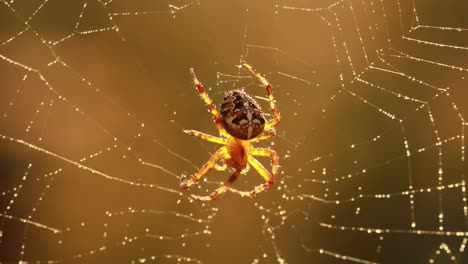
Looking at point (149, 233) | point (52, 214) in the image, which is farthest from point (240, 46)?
point (52, 214)

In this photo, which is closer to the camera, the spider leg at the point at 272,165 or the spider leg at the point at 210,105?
the spider leg at the point at 210,105

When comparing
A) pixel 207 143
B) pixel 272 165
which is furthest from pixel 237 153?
pixel 207 143

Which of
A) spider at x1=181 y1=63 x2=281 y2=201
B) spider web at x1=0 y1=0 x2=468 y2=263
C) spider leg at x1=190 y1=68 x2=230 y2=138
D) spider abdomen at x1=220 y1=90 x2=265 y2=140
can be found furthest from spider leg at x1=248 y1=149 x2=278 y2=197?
spider web at x1=0 y1=0 x2=468 y2=263

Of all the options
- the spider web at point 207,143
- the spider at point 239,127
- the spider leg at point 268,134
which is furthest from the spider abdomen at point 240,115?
the spider web at point 207,143

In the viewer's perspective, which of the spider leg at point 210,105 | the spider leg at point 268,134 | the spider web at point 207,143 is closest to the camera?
the spider leg at point 210,105

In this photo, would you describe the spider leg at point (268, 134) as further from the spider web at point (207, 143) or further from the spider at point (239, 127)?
the spider web at point (207, 143)

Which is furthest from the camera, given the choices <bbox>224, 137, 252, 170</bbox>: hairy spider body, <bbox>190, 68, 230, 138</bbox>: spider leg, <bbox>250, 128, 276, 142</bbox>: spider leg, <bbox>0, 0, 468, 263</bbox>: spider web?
<bbox>0, 0, 468, 263</bbox>: spider web

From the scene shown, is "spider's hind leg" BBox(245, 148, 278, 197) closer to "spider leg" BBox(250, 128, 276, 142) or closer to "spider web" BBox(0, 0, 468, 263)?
"spider leg" BBox(250, 128, 276, 142)
